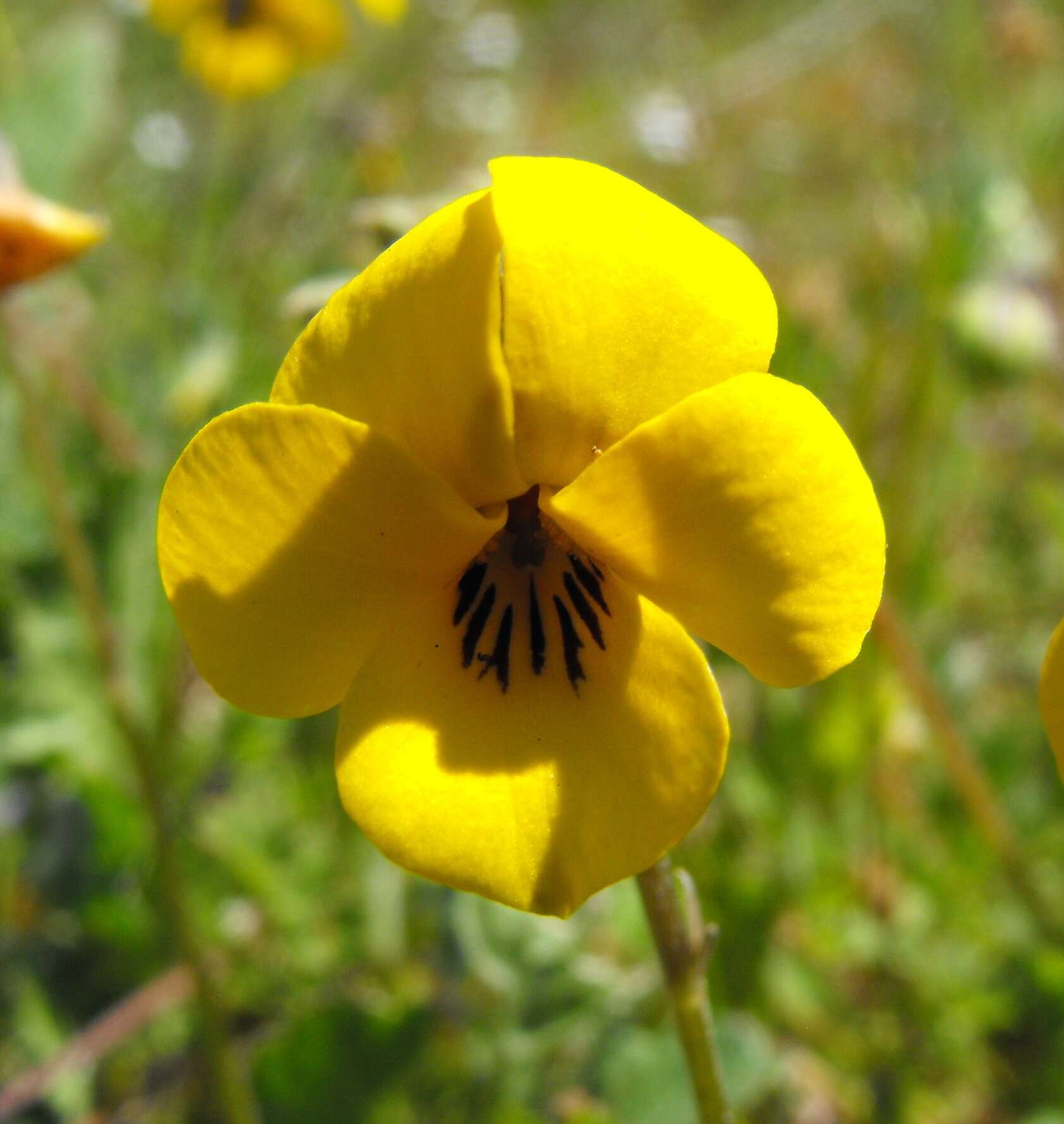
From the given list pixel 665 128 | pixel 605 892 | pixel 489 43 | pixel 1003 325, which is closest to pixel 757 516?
pixel 605 892

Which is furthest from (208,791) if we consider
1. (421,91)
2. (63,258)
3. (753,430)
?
(421,91)

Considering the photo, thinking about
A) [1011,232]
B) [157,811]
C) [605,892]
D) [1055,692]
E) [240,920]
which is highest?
[1055,692]

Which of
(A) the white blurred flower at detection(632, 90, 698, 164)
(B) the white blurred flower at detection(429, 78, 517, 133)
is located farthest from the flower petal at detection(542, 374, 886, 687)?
(B) the white blurred flower at detection(429, 78, 517, 133)

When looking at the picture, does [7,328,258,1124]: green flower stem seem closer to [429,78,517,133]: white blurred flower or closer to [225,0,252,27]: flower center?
[225,0,252,27]: flower center

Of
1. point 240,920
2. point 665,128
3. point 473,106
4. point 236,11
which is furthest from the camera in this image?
point 473,106

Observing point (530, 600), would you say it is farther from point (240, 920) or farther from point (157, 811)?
point (240, 920)

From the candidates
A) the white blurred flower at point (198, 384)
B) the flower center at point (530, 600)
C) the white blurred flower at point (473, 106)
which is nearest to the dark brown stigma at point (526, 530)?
the flower center at point (530, 600)

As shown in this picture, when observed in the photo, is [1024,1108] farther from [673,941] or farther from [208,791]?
[208,791]
